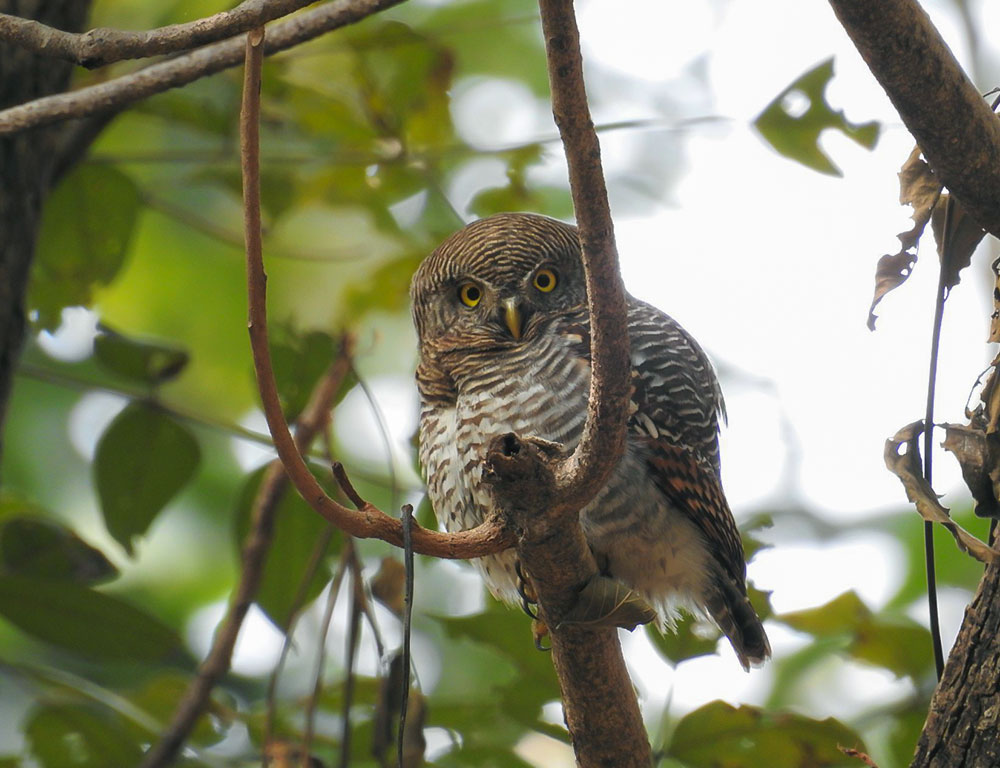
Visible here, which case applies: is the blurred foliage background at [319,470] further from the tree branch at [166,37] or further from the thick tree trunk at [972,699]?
the tree branch at [166,37]

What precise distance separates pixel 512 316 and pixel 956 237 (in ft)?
3.61

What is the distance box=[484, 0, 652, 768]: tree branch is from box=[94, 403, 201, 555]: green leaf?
49.0 inches

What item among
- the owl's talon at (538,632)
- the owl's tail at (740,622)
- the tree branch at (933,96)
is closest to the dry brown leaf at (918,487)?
the tree branch at (933,96)

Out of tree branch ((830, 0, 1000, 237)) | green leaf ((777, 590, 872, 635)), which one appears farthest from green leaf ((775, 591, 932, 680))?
tree branch ((830, 0, 1000, 237))

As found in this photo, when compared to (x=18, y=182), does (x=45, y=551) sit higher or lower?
lower

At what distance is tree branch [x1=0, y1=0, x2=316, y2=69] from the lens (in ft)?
4.45

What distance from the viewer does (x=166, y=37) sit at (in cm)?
140

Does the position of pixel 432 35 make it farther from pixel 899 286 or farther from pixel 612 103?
pixel 612 103

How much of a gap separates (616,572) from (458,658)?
4.29 m

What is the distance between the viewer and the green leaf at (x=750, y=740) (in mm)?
2324

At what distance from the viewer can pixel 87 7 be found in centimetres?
277

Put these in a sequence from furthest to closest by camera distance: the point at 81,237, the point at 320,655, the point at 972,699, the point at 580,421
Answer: the point at 81,237 < the point at 320,655 < the point at 580,421 < the point at 972,699

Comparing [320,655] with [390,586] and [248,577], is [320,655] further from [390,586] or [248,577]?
[248,577]

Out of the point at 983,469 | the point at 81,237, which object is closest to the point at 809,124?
the point at 983,469
